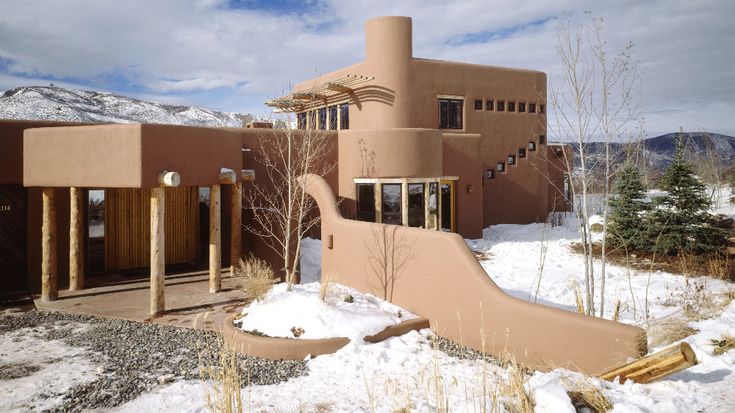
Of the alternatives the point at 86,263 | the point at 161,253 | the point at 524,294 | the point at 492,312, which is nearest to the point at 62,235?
the point at 86,263

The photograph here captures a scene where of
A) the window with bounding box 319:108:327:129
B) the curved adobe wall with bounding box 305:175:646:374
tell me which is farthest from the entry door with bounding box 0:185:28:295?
the window with bounding box 319:108:327:129

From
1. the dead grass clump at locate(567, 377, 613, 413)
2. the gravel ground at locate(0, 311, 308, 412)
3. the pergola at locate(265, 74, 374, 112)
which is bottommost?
the gravel ground at locate(0, 311, 308, 412)

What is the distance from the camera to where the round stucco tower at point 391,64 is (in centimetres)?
1609

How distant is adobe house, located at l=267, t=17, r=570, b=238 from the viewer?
13367 mm

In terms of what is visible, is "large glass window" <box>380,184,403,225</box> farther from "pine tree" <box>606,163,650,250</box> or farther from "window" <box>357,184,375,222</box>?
"pine tree" <box>606,163,650,250</box>

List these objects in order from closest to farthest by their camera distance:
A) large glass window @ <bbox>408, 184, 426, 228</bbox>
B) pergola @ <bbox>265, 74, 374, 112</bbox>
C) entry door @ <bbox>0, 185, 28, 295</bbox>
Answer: entry door @ <bbox>0, 185, 28, 295</bbox> < large glass window @ <bbox>408, 184, 426, 228</bbox> < pergola @ <bbox>265, 74, 374, 112</bbox>

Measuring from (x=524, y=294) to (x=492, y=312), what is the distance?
435 centimetres

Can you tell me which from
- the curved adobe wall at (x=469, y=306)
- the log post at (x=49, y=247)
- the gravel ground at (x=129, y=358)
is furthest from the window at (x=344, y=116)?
the gravel ground at (x=129, y=358)

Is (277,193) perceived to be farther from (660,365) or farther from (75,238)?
(660,365)

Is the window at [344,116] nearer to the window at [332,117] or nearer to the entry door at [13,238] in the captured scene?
the window at [332,117]

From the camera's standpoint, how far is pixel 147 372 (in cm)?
591

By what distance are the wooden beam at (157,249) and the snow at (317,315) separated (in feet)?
5.61

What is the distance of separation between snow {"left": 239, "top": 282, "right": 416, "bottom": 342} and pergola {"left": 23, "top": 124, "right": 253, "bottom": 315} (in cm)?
221

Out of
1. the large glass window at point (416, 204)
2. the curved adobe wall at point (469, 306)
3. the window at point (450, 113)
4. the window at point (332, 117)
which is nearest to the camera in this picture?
the curved adobe wall at point (469, 306)
